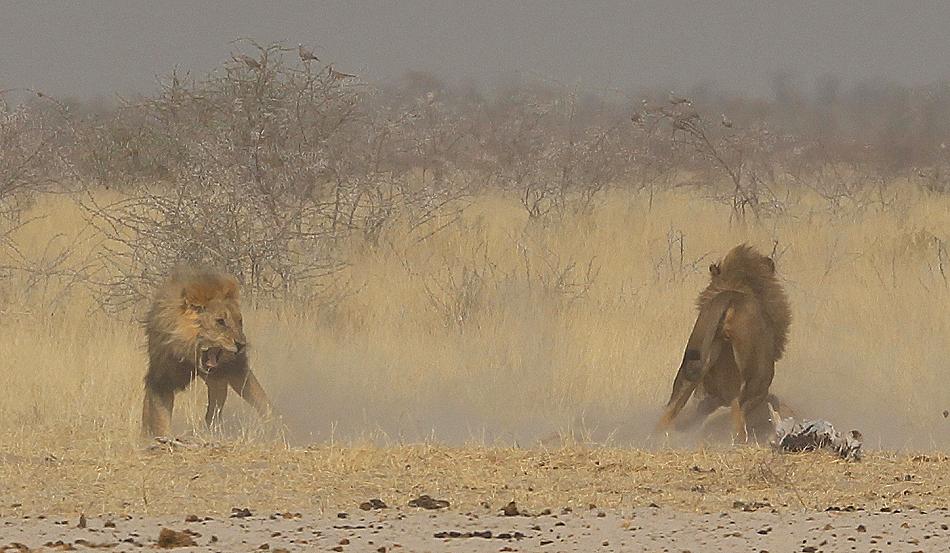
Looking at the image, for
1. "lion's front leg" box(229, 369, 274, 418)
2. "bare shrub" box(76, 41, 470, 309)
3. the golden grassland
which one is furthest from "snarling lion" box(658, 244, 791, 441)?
"bare shrub" box(76, 41, 470, 309)

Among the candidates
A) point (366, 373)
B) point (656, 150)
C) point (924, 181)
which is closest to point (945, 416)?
point (366, 373)

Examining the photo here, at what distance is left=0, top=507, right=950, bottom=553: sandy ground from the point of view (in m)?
6.10

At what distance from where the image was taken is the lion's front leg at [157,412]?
9164 millimetres

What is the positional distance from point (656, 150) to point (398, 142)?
6.07 metres

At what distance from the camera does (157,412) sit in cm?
923

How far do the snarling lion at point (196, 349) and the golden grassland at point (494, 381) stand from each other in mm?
189

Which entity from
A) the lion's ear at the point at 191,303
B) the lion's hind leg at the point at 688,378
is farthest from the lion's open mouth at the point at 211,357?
the lion's hind leg at the point at 688,378

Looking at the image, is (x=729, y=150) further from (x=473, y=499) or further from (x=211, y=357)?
(x=473, y=499)

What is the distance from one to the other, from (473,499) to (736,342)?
2567 millimetres

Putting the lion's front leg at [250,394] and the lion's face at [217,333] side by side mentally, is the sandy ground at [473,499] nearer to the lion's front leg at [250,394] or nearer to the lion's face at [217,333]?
the lion's front leg at [250,394]

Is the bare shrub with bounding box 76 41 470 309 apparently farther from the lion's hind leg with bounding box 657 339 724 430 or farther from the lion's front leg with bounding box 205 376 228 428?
the lion's hind leg with bounding box 657 339 724 430

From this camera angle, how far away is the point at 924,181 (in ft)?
86.6

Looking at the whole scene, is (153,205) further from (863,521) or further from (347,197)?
(863,521)

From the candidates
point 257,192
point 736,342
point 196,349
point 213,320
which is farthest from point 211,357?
point 257,192
